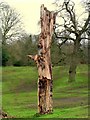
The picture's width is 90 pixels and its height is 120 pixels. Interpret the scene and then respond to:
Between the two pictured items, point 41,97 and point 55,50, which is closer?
point 41,97

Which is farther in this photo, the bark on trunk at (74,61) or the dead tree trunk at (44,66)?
the bark on trunk at (74,61)

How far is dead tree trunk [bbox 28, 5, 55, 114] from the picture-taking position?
1936 centimetres

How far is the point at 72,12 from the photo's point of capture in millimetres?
46812

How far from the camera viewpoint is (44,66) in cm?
1934

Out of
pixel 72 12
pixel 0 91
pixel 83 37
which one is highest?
pixel 72 12

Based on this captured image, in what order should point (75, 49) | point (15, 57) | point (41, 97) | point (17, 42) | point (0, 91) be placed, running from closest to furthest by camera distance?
1. point (41, 97)
2. point (0, 91)
3. point (75, 49)
4. point (15, 57)
5. point (17, 42)

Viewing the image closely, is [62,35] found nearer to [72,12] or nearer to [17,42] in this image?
[72,12]

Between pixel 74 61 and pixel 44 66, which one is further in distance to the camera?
pixel 74 61

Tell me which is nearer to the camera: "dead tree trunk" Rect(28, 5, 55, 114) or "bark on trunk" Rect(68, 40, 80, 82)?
"dead tree trunk" Rect(28, 5, 55, 114)

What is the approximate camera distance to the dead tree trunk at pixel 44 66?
19.4m

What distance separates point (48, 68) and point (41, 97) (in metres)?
1.51

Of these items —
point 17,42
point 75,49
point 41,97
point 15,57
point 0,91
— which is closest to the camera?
point 41,97

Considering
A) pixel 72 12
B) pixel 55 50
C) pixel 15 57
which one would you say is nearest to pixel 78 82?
pixel 55 50

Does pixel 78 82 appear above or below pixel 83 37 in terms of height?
below
